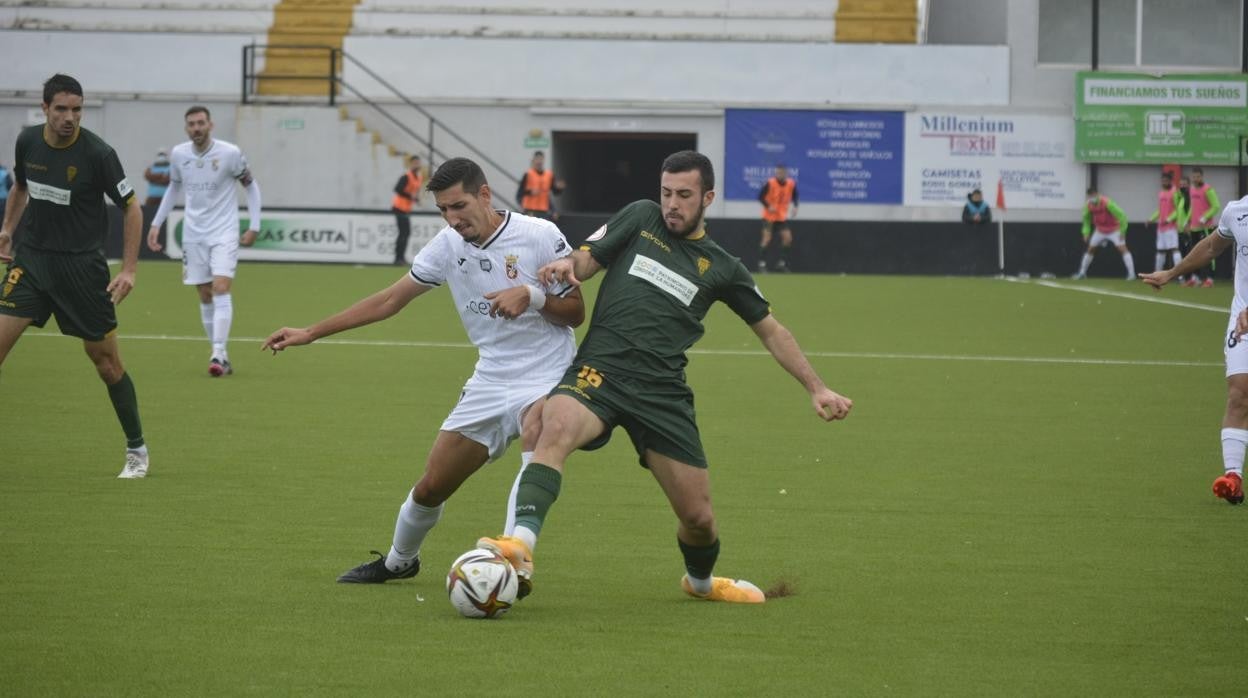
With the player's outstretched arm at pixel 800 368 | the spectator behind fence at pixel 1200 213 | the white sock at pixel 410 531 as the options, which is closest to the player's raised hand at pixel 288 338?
the white sock at pixel 410 531

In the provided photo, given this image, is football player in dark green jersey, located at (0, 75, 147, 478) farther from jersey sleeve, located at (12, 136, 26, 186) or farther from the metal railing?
the metal railing

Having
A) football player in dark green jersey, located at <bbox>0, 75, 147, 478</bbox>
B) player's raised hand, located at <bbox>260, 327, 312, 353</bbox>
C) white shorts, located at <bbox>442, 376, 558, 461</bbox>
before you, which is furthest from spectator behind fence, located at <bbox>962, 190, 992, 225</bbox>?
player's raised hand, located at <bbox>260, 327, 312, 353</bbox>

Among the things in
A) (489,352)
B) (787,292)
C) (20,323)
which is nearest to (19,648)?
(489,352)

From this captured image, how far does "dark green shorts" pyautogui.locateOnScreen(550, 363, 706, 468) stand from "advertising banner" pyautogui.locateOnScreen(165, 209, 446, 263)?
28117 mm

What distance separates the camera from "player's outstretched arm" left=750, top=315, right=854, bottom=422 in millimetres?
6738

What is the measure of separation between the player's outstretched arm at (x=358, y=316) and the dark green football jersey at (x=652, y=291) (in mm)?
779

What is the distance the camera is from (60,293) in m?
9.51

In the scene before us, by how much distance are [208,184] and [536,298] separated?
9585 millimetres

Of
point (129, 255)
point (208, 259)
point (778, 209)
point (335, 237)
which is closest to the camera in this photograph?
point (129, 255)

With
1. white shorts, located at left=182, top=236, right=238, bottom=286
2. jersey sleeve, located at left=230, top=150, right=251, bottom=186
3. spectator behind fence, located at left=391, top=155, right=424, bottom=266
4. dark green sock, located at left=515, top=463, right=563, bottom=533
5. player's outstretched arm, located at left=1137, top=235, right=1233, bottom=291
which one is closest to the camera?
dark green sock, located at left=515, top=463, right=563, bottom=533

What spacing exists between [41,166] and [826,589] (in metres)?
5.19

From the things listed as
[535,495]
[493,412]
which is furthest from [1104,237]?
[535,495]

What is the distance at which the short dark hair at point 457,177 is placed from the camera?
6758 millimetres

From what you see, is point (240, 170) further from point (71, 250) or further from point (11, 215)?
point (71, 250)
